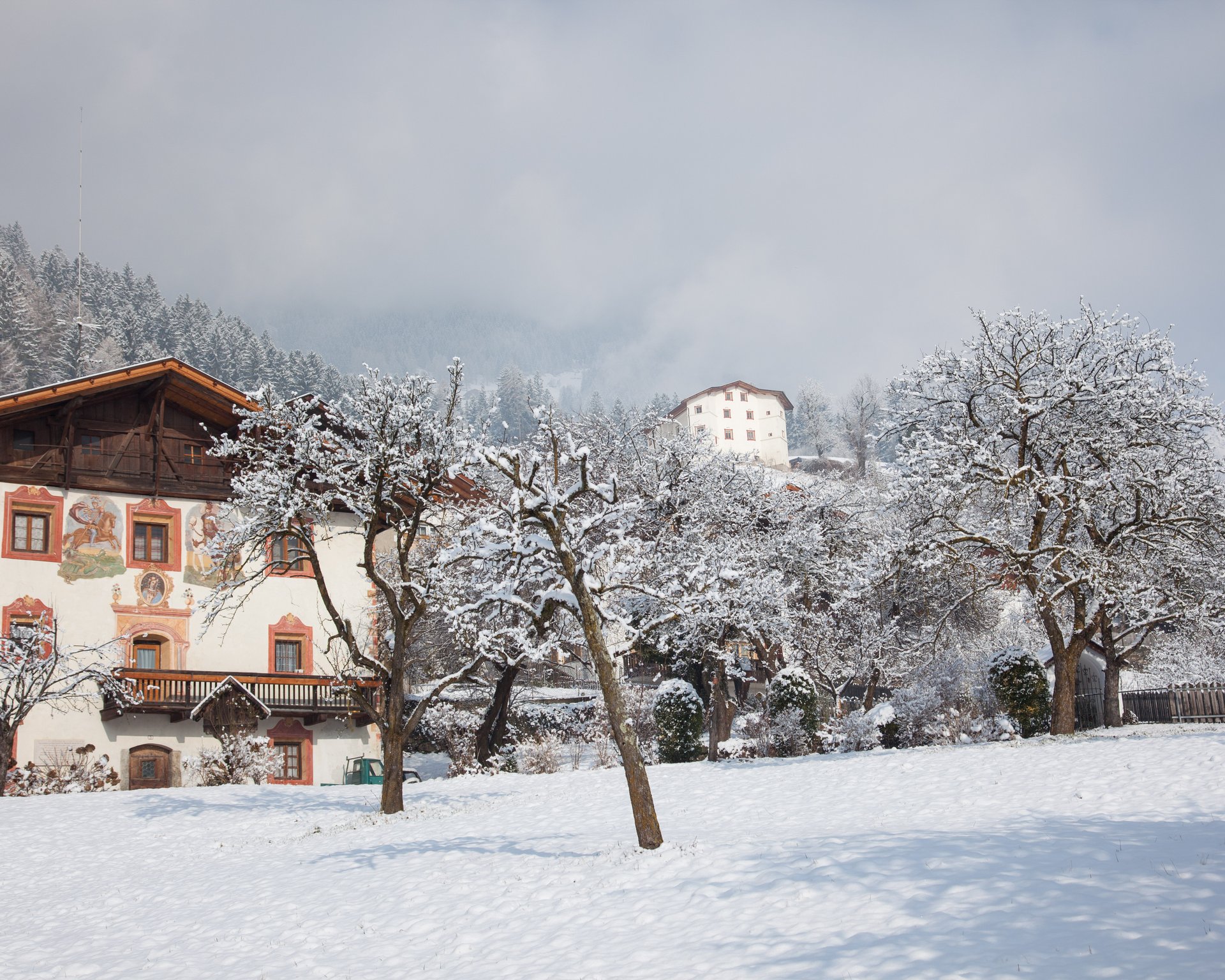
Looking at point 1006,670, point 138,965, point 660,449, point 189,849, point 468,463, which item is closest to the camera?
point 138,965

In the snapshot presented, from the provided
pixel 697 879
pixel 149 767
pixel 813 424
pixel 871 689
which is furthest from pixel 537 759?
pixel 813 424

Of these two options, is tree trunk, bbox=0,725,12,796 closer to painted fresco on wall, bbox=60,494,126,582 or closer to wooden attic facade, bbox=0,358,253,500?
painted fresco on wall, bbox=60,494,126,582

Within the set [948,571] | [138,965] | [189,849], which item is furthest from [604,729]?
[138,965]

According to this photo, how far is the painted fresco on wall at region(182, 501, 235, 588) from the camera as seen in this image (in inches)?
1368

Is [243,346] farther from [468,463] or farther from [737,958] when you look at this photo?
[737,958]

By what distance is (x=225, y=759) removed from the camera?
3114cm

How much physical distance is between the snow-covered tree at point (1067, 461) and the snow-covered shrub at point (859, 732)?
214 inches

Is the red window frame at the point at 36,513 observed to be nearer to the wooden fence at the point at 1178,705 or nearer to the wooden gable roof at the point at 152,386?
the wooden gable roof at the point at 152,386

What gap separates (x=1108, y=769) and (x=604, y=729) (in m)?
17.8

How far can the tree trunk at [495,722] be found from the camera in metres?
31.5

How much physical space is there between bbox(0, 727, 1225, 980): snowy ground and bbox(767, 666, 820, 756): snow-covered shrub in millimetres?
4676

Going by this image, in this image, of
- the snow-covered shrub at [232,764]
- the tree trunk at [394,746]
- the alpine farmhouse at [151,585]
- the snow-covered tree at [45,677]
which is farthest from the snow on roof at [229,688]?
the tree trunk at [394,746]

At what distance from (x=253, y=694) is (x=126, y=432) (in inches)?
393

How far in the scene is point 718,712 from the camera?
3164cm
